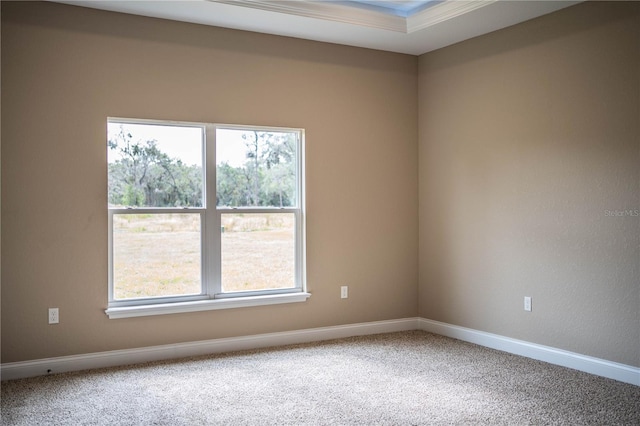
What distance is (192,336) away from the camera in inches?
186

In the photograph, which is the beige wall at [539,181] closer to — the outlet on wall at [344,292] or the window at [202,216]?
the outlet on wall at [344,292]

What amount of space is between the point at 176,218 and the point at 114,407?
163 cm

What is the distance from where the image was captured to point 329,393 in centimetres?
378

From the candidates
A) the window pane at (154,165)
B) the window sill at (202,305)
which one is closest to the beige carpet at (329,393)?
the window sill at (202,305)

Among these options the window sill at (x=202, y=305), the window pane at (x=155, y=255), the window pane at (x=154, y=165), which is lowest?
the window sill at (x=202, y=305)

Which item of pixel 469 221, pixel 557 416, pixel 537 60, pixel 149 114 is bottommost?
pixel 557 416

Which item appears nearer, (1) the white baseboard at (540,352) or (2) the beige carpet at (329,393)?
(2) the beige carpet at (329,393)

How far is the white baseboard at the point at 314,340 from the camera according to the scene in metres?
4.11

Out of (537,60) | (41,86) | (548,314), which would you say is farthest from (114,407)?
(537,60)

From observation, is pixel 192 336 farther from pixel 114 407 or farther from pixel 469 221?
pixel 469 221

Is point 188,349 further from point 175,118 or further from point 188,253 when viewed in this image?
point 175,118

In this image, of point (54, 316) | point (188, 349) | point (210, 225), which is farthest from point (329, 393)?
point (54, 316)

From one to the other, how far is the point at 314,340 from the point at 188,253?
1.35 metres

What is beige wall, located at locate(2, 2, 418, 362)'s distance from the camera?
416cm
